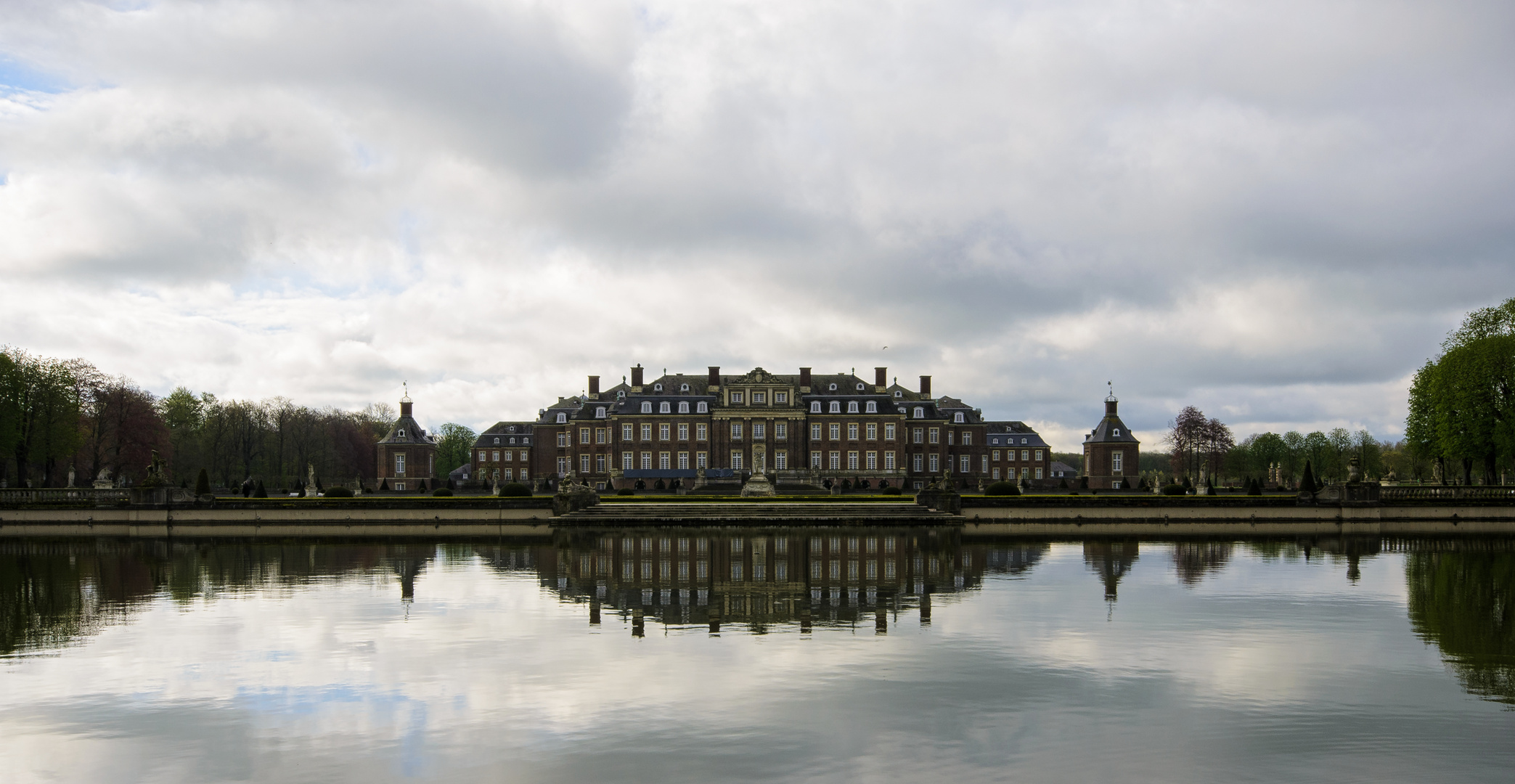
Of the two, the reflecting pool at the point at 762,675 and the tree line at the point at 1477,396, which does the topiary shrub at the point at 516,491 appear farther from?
the tree line at the point at 1477,396

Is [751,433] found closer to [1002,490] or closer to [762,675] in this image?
[1002,490]

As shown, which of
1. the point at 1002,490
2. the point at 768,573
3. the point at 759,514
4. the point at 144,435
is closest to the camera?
the point at 768,573

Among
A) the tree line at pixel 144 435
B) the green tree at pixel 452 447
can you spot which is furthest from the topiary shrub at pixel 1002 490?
the green tree at pixel 452 447

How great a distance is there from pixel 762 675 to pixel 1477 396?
49482 millimetres

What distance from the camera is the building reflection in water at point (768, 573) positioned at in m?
15.9

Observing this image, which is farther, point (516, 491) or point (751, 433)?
point (751, 433)

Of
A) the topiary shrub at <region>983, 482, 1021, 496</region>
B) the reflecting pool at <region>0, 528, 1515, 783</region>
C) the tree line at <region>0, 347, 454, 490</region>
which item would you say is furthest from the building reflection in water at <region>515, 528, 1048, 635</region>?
the tree line at <region>0, 347, 454, 490</region>

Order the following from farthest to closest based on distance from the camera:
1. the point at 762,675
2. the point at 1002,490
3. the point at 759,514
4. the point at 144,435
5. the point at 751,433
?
the point at 751,433 < the point at 144,435 < the point at 1002,490 < the point at 759,514 < the point at 762,675

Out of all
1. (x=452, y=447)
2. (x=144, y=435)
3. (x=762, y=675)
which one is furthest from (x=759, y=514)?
(x=452, y=447)

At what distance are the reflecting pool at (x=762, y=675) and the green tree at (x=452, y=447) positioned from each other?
284 ft

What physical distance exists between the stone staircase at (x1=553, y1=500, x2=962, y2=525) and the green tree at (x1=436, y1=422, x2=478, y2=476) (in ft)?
226

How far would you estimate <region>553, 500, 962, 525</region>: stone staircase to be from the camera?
36594 millimetres

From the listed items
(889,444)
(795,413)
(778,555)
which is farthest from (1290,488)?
(778,555)

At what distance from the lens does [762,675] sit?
448 inches
